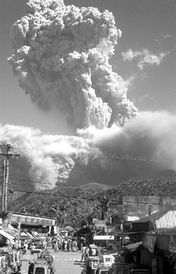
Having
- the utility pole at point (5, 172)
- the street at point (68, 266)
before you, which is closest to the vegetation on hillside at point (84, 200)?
the utility pole at point (5, 172)

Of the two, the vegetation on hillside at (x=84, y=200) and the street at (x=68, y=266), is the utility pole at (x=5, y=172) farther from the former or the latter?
the vegetation on hillside at (x=84, y=200)

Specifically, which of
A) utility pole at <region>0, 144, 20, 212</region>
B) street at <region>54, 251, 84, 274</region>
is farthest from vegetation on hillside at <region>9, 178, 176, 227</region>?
street at <region>54, 251, 84, 274</region>

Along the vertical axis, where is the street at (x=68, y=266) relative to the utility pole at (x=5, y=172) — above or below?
below

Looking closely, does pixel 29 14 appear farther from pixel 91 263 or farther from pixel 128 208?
pixel 91 263

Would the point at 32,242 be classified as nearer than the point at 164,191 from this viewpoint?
Yes

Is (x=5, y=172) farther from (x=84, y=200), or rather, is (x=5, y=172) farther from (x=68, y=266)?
(x=84, y=200)

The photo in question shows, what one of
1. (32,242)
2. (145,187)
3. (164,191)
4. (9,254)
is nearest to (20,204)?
(145,187)

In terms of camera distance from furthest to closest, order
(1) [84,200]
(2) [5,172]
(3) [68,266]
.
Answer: (1) [84,200], (2) [5,172], (3) [68,266]

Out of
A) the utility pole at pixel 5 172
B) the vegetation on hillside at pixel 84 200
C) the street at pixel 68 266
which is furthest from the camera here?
the vegetation on hillside at pixel 84 200

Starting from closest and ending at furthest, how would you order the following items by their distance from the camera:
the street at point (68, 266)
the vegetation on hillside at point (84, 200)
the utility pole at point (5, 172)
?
the street at point (68, 266), the utility pole at point (5, 172), the vegetation on hillside at point (84, 200)

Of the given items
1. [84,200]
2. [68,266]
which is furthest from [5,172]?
[84,200]

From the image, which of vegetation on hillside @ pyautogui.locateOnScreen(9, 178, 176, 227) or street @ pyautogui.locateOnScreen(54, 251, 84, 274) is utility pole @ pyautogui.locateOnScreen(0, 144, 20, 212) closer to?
street @ pyautogui.locateOnScreen(54, 251, 84, 274)
